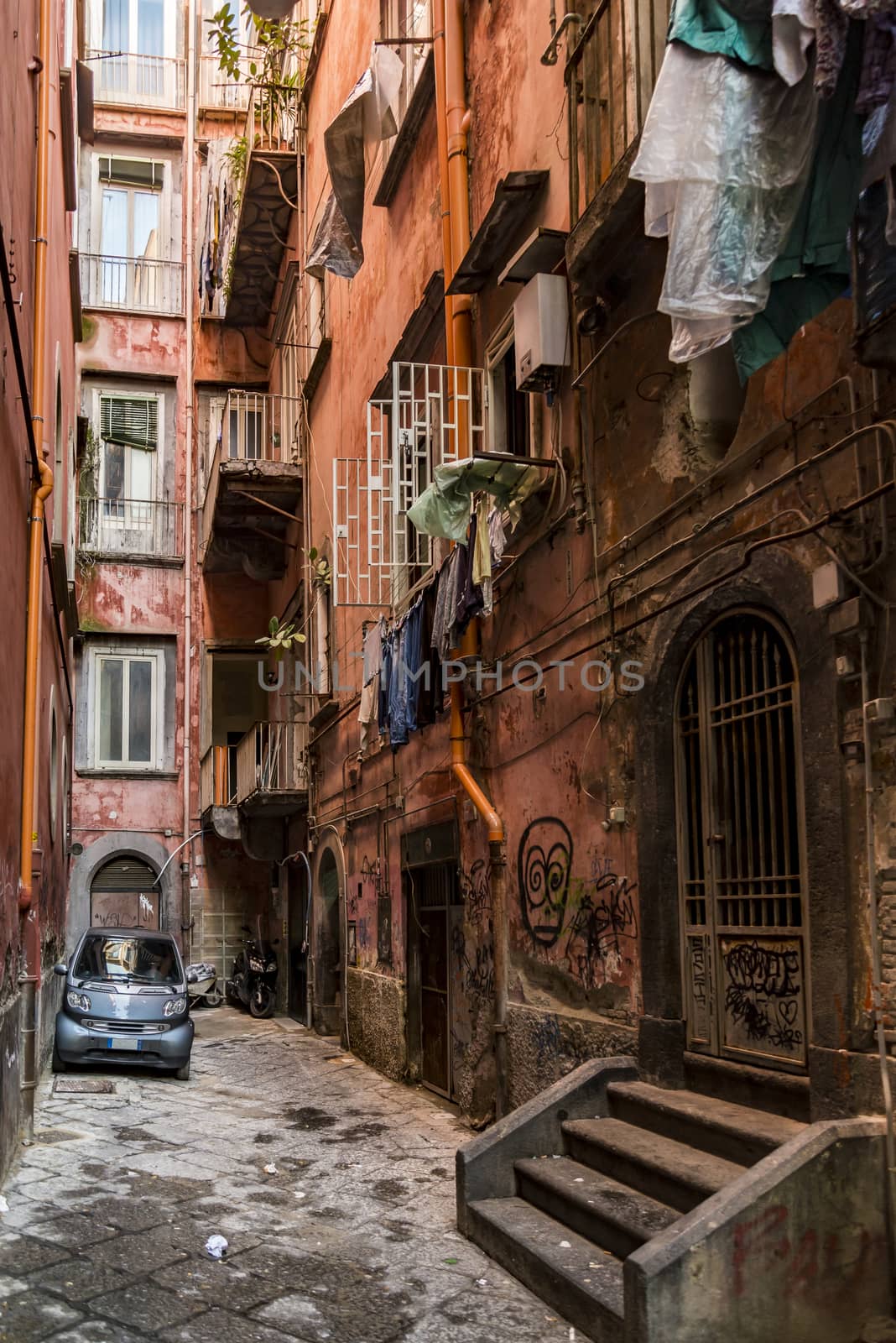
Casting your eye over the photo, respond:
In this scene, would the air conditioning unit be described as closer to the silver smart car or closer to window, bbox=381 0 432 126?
window, bbox=381 0 432 126

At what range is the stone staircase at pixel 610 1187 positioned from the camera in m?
5.20

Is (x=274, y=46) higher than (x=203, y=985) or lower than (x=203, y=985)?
higher

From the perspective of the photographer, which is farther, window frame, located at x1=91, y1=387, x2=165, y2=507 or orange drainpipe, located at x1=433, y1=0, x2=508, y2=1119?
window frame, located at x1=91, y1=387, x2=165, y2=507

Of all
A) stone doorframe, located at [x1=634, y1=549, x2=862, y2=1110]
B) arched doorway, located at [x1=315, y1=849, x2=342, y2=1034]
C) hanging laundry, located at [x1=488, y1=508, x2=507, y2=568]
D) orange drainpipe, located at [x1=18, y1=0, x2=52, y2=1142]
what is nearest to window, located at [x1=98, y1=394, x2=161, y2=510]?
arched doorway, located at [x1=315, y1=849, x2=342, y2=1034]

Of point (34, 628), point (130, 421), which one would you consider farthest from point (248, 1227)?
point (130, 421)

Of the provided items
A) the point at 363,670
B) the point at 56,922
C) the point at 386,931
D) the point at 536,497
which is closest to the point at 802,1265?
the point at 536,497

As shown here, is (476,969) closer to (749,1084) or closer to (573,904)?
(573,904)

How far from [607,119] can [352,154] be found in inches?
265

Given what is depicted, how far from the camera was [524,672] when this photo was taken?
894cm

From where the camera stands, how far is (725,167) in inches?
183

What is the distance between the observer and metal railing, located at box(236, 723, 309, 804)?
59.5ft

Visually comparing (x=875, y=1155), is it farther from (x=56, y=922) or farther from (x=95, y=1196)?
(x=56, y=922)

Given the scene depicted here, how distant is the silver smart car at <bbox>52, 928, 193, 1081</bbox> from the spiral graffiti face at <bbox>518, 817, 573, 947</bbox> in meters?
5.26

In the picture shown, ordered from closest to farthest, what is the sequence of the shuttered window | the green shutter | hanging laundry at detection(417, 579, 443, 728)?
1. hanging laundry at detection(417, 579, 443, 728)
2. the green shutter
3. the shuttered window
